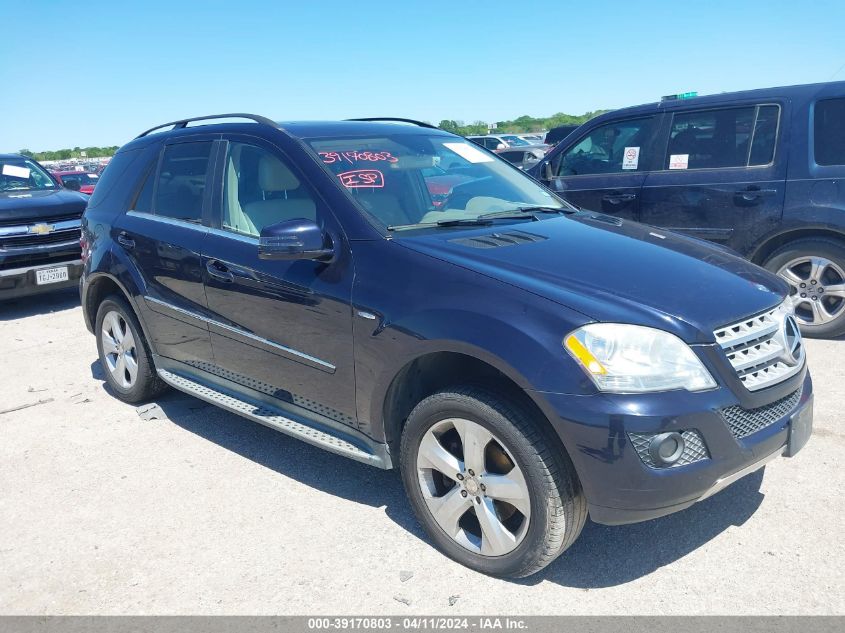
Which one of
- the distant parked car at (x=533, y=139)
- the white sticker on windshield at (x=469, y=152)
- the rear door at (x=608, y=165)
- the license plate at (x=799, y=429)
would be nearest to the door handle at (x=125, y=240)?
the white sticker on windshield at (x=469, y=152)

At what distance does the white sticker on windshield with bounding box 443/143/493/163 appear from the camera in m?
4.13

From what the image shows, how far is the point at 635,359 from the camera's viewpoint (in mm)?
2430

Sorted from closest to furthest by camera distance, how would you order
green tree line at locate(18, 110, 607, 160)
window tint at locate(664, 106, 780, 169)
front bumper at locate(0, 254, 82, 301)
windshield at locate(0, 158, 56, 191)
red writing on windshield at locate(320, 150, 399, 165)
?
→ red writing on windshield at locate(320, 150, 399, 165) → window tint at locate(664, 106, 780, 169) → front bumper at locate(0, 254, 82, 301) → windshield at locate(0, 158, 56, 191) → green tree line at locate(18, 110, 607, 160)

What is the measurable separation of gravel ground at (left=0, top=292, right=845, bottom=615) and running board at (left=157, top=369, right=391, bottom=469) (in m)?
0.36

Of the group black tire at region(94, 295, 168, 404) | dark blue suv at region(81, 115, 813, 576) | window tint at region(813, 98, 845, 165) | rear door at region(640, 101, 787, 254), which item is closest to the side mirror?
dark blue suv at region(81, 115, 813, 576)

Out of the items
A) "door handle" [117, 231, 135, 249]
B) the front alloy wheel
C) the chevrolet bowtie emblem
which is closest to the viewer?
the front alloy wheel

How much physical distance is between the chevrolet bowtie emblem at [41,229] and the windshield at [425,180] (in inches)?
225

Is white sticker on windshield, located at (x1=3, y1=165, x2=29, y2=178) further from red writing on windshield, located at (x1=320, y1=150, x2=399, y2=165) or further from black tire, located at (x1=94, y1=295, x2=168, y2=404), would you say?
red writing on windshield, located at (x1=320, y1=150, x2=399, y2=165)

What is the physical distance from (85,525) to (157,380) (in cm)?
147

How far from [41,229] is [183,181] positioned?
4706 mm

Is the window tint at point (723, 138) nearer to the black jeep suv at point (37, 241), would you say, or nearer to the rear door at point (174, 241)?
the rear door at point (174, 241)
